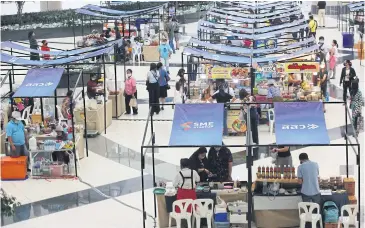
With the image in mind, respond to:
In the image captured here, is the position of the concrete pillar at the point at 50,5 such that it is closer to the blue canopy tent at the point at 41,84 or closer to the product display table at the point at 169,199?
the blue canopy tent at the point at 41,84

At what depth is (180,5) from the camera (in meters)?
44.4

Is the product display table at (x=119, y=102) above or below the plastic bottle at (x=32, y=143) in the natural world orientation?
above

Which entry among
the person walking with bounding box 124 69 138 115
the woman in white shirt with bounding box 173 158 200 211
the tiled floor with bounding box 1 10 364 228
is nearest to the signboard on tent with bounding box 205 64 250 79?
the tiled floor with bounding box 1 10 364 228

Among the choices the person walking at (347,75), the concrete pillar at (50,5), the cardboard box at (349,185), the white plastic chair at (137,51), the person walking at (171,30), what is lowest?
the cardboard box at (349,185)

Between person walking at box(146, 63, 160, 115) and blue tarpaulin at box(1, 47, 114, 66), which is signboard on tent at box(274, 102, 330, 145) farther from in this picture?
person walking at box(146, 63, 160, 115)

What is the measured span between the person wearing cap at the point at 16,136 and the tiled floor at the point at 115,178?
2.18ft

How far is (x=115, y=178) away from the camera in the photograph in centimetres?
1711

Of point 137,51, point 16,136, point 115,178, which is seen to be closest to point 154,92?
point 115,178

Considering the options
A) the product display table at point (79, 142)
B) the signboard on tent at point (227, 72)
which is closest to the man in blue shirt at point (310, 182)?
the product display table at point (79, 142)

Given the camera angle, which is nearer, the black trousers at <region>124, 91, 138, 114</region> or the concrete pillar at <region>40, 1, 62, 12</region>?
the black trousers at <region>124, 91, 138, 114</region>

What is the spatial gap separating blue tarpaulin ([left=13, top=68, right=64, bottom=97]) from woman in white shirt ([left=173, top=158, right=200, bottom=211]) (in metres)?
4.08

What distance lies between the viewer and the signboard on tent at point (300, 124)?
500 inches

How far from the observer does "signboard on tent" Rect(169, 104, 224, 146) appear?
13.0 metres

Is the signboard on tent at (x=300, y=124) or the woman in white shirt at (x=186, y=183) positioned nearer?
the signboard on tent at (x=300, y=124)
